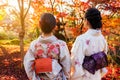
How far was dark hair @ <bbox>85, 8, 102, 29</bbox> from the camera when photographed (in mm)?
3824

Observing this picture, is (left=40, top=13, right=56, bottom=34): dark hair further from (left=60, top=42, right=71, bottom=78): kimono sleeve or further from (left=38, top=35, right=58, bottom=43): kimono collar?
(left=60, top=42, right=71, bottom=78): kimono sleeve

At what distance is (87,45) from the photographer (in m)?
3.87

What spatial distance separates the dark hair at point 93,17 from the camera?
12.5 feet

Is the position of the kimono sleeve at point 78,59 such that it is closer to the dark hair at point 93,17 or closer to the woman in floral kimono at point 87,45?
the woman in floral kimono at point 87,45

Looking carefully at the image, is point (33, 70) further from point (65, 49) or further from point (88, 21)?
point (88, 21)

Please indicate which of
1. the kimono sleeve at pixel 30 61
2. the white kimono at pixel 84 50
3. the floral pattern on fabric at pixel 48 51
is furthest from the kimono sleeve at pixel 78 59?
the kimono sleeve at pixel 30 61

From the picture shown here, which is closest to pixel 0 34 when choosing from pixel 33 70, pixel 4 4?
pixel 4 4

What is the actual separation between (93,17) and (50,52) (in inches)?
29.1

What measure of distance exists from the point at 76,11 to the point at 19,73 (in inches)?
108

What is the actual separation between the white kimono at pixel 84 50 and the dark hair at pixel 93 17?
86mm

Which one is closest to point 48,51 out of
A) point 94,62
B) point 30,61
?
point 30,61

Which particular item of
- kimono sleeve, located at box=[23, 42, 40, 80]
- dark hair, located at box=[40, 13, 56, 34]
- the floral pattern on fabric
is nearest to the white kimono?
the floral pattern on fabric

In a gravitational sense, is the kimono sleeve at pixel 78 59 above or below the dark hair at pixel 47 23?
below

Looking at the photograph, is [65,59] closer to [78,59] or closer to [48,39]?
[78,59]
